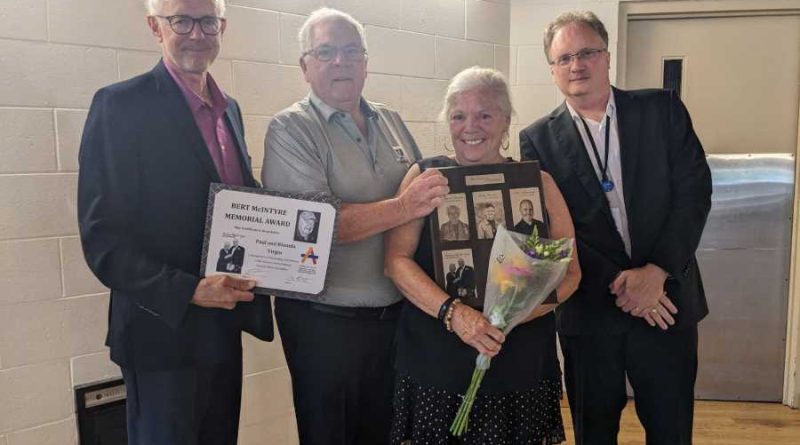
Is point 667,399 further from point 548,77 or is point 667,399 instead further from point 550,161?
point 548,77

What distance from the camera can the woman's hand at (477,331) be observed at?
1.42 metres

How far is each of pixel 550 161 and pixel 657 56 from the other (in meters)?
1.90

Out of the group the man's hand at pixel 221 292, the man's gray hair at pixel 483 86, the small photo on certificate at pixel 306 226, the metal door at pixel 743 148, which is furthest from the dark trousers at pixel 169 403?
the metal door at pixel 743 148

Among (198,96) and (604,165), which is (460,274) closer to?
(604,165)

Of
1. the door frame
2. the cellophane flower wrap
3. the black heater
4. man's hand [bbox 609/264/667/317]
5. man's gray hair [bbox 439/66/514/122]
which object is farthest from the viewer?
Answer: the door frame

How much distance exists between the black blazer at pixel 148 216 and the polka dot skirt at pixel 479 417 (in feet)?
1.61

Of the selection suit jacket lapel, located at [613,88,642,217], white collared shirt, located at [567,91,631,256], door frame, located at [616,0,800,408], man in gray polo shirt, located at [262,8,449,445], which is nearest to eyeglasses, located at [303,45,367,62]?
man in gray polo shirt, located at [262,8,449,445]

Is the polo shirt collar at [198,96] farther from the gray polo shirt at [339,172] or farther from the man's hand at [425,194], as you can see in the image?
the man's hand at [425,194]

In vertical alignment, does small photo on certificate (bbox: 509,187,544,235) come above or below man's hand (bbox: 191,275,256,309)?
above

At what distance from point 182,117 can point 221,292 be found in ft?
1.38

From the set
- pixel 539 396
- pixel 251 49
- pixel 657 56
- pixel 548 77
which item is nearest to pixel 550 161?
pixel 539 396

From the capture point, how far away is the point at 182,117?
1458 mm

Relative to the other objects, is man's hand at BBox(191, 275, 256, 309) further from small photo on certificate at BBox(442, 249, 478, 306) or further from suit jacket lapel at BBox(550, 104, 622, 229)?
suit jacket lapel at BBox(550, 104, 622, 229)

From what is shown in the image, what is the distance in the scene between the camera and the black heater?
6.59 feet
